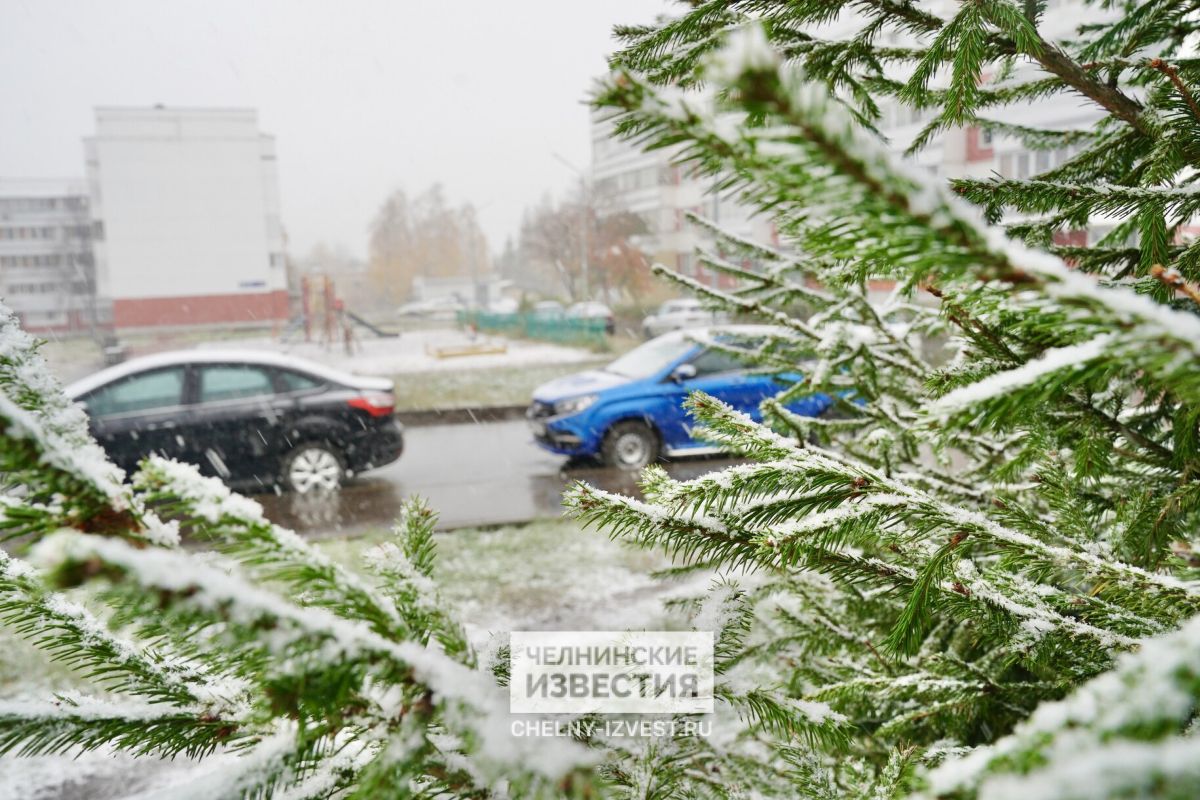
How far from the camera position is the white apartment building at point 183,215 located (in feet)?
123

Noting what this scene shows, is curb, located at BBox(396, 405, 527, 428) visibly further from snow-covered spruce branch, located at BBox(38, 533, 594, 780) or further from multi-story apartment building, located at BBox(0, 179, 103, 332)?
multi-story apartment building, located at BBox(0, 179, 103, 332)

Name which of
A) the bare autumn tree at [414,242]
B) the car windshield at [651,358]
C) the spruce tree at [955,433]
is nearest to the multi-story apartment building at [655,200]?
the bare autumn tree at [414,242]

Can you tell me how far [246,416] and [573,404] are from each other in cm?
349

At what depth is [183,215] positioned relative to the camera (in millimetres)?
38938

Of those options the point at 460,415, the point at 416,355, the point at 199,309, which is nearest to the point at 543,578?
the point at 460,415

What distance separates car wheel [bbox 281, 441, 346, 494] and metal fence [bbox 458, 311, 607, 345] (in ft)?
49.8

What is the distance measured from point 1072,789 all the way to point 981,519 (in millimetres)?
660

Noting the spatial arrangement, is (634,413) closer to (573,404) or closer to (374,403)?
(573,404)

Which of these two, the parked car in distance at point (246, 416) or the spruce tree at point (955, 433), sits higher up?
the spruce tree at point (955, 433)

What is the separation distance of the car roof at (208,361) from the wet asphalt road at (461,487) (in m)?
1.28

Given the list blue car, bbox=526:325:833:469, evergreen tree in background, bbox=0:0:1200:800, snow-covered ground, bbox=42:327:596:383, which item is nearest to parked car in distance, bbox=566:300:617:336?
snow-covered ground, bbox=42:327:596:383

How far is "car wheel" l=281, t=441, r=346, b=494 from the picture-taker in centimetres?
771

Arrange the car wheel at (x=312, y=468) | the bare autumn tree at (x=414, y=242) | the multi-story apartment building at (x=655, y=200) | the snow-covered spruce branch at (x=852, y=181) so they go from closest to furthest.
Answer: the snow-covered spruce branch at (x=852, y=181), the car wheel at (x=312, y=468), the multi-story apartment building at (x=655, y=200), the bare autumn tree at (x=414, y=242)

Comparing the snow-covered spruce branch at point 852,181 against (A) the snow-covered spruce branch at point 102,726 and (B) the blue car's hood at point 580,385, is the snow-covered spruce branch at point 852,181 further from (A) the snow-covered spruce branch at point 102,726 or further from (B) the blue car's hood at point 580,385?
(B) the blue car's hood at point 580,385
